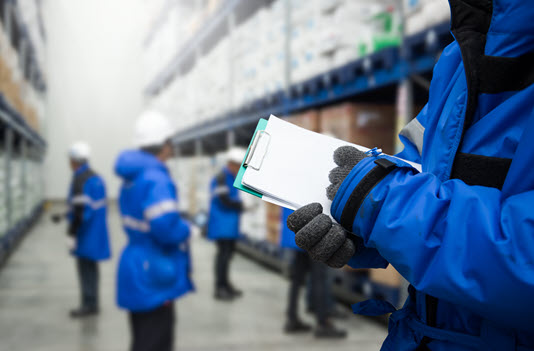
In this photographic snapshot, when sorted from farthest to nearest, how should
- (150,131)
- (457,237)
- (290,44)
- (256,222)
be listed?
(256,222) → (290,44) → (150,131) → (457,237)

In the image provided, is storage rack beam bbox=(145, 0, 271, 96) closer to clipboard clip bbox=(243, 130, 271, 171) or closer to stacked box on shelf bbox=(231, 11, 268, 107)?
stacked box on shelf bbox=(231, 11, 268, 107)

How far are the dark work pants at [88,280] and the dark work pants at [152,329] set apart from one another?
1.98 metres

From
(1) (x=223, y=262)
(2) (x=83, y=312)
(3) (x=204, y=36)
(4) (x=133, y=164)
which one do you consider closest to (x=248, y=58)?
(3) (x=204, y=36)

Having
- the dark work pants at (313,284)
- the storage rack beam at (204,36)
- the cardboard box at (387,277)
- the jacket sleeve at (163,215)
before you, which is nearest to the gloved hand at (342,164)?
the jacket sleeve at (163,215)

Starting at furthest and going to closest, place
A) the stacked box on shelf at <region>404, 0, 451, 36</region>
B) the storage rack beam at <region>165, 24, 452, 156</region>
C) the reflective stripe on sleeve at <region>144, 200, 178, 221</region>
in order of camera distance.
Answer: the storage rack beam at <region>165, 24, 452, 156</region> < the stacked box on shelf at <region>404, 0, 451, 36</region> < the reflective stripe on sleeve at <region>144, 200, 178, 221</region>

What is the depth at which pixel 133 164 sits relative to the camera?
250cm

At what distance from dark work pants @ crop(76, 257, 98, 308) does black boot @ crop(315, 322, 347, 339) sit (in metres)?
2.12

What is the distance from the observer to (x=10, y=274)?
19.0 feet

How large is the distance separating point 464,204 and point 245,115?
6.58m

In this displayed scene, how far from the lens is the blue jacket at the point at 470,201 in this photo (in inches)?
29.1

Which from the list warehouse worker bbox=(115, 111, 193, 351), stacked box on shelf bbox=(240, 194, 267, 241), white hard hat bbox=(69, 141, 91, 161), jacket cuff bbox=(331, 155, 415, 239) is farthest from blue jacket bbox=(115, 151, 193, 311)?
stacked box on shelf bbox=(240, 194, 267, 241)

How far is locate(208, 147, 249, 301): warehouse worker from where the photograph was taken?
16.5ft

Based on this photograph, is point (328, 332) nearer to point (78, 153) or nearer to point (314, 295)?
point (314, 295)

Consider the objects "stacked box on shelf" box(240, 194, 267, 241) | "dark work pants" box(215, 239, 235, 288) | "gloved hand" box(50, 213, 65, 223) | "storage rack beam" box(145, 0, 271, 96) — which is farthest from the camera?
"storage rack beam" box(145, 0, 271, 96)
